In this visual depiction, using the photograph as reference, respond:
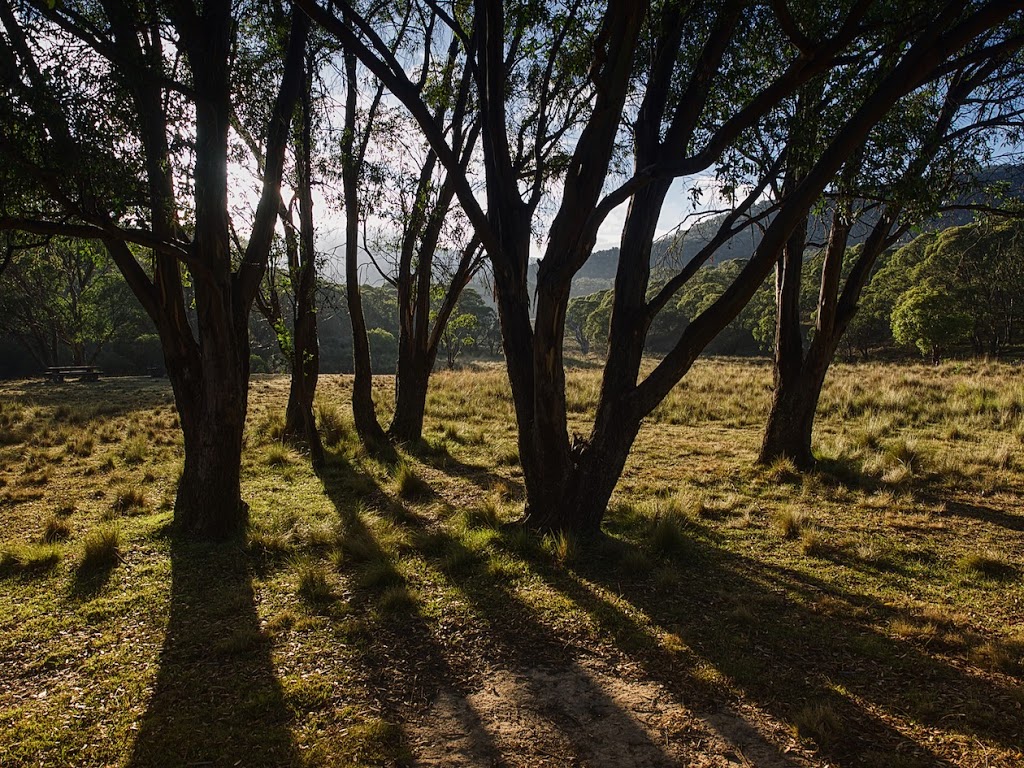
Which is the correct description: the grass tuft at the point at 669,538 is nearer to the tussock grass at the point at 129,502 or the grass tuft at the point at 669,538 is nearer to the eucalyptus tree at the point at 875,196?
the eucalyptus tree at the point at 875,196

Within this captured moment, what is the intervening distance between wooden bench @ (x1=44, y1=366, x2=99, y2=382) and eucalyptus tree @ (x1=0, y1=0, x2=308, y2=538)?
25244mm

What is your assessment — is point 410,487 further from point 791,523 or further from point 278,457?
point 791,523

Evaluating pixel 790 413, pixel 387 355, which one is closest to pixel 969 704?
pixel 790 413

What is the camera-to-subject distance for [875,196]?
19.2 ft

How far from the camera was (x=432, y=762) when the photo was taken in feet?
9.84

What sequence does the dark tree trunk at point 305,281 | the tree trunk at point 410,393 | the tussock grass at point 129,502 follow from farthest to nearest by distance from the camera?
the tree trunk at point 410,393
the dark tree trunk at point 305,281
the tussock grass at point 129,502

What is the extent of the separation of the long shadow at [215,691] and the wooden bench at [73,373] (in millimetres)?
27130

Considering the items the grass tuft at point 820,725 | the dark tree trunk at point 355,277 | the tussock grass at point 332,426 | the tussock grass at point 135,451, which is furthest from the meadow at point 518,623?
the tussock grass at point 332,426

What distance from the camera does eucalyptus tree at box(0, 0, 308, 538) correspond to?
4816 millimetres

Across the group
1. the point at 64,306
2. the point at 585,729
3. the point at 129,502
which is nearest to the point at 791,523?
the point at 585,729

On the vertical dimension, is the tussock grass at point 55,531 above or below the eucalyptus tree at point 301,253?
below

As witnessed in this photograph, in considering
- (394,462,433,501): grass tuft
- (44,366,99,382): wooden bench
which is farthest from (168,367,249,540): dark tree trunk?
(44,366,99,382): wooden bench

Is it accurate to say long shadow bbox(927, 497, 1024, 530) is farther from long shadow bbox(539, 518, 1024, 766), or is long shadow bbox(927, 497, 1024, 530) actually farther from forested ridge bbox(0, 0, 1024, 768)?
long shadow bbox(539, 518, 1024, 766)

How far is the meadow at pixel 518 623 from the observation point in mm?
3162
